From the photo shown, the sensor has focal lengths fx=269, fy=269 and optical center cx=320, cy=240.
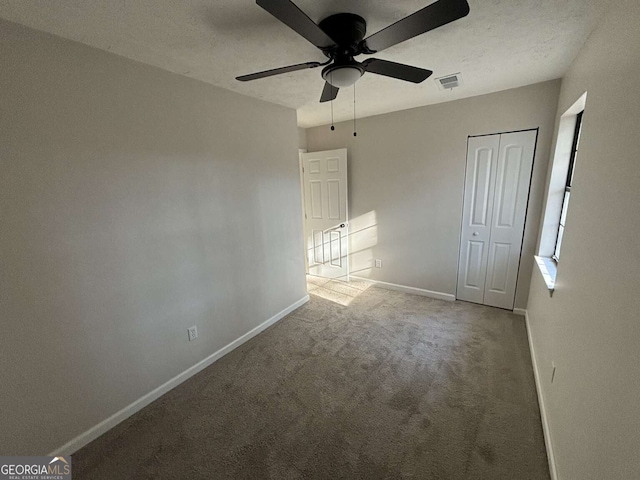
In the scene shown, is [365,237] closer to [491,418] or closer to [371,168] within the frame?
[371,168]

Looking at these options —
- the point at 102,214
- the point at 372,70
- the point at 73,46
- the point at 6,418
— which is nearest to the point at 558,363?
the point at 372,70

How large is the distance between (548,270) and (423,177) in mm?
1622

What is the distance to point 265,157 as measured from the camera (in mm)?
2740

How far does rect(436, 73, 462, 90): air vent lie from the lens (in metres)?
2.28

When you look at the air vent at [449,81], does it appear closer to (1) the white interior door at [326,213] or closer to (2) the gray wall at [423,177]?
(2) the gray wall at [423,177]

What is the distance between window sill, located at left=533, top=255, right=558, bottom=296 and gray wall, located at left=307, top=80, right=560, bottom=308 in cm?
37

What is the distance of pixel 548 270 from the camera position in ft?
7.53

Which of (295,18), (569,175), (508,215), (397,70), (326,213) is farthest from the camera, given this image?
(326,213)

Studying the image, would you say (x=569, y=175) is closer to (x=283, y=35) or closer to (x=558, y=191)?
(x=558, y=191)

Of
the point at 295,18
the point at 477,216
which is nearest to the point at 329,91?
the point at 295,18

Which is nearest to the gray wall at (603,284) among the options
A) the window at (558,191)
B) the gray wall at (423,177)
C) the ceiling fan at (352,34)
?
the window at (558,191)

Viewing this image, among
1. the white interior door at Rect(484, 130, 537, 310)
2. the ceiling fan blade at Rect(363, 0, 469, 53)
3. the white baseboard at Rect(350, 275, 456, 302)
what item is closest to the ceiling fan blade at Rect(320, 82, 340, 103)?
the ceiling fan blade at Rect(363, 0, 469, 53)

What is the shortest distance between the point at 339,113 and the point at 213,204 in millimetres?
2032

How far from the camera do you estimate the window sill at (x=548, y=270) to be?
2000mm
